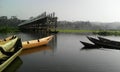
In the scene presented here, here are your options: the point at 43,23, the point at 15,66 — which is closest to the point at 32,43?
the point at 15,66

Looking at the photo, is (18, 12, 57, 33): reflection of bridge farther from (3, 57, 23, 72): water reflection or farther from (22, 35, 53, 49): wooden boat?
(3, 57, 23, 72): water reflection

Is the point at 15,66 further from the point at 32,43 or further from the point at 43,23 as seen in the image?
the point at 43,23

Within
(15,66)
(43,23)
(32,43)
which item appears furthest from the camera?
(43,23)

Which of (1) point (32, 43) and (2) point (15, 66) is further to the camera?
(1) point (32, 43)

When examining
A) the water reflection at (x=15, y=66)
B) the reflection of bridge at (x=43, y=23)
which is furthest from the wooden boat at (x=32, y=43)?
the reflection of bridge at (x=43, y=23)

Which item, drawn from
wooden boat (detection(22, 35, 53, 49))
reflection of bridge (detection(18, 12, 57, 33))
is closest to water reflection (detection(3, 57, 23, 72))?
wooden boat (detection(22, 35, 53, 49))

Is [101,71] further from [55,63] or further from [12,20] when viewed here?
[12,20]

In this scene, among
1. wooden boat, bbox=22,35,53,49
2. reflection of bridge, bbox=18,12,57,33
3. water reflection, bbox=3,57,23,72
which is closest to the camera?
water reflection, bbox=3,57,23,72

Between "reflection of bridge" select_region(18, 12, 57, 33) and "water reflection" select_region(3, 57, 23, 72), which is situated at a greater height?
"reflection of bridge" select_region(18, 12, 57, 33)

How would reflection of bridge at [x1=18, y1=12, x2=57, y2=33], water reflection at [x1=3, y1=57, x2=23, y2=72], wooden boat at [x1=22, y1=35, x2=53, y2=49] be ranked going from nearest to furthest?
1. water reflection at [x1=3, y1=57, x2=23, y2=72]
2. wooden boat at [x1=22, y1=35, x2=53, y2=49]
3. reflection of bridge at [x1=18, y1=12, x2=57, y2=33]

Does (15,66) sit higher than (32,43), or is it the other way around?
(32,43)

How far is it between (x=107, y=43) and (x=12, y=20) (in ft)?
368

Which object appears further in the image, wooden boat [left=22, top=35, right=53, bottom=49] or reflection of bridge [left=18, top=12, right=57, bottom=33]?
reflection of bridge [left=18, top=12, right=57, bottom=33]

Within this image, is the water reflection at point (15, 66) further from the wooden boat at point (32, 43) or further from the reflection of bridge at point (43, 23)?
the reflection of bridge at point (43, 23)
